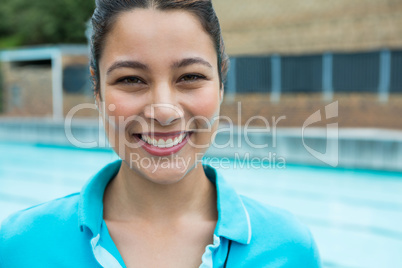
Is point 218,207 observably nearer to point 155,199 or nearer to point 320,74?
point 155,199

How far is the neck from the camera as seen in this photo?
50.5 inches

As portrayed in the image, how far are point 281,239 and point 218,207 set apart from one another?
0.20 m

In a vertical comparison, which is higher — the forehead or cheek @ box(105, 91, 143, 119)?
the forehead

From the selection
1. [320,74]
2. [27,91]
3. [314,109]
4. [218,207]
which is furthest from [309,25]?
[27,91]

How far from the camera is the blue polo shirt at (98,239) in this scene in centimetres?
115

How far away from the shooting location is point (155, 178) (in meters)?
1.15

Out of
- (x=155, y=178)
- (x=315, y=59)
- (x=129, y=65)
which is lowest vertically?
(x=155, y=178)

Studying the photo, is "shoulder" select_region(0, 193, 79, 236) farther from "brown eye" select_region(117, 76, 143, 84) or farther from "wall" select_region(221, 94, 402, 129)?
"wall" select_region(221, 94, 402, 129)

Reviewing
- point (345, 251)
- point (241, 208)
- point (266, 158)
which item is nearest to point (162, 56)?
point (241, 208)

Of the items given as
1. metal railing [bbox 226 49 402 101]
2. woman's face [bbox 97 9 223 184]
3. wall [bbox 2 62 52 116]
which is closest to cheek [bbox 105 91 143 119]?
woman's face [bbox 97 9 223 184]

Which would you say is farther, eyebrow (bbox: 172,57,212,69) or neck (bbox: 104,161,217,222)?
neck (bbox: 104,161,217,222)

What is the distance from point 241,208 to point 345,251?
3.43 m

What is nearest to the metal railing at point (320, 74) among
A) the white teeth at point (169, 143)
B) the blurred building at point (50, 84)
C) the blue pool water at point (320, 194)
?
the blue pool water at point (320, 194)

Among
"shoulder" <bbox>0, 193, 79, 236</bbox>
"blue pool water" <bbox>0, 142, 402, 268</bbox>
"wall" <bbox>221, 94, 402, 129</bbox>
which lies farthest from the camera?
"wall" <bbox>221, 94, 402, 129</bbox>
